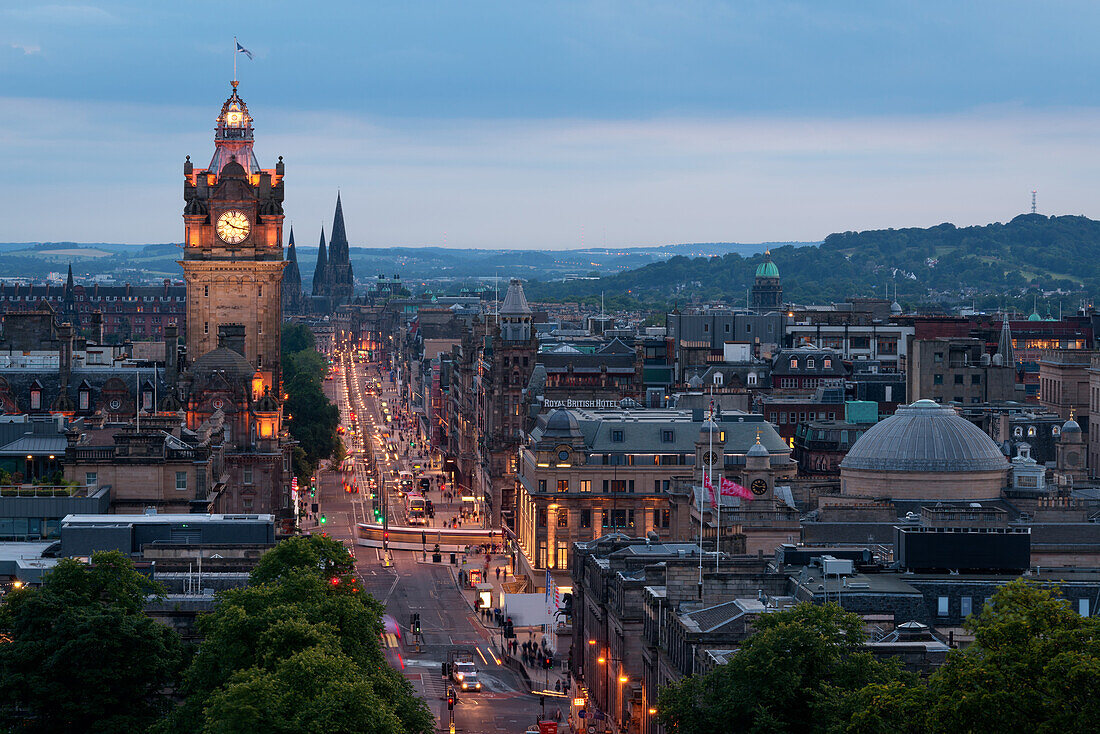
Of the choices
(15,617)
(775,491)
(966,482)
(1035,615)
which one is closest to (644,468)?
(775,491)

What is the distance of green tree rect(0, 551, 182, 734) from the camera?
96.0m

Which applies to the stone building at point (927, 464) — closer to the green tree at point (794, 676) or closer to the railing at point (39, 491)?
the railing at point (39, 491)

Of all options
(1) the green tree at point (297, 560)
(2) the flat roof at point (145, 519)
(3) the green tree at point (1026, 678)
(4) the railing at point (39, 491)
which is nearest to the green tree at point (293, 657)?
(1) the green tree at point (297, 560)

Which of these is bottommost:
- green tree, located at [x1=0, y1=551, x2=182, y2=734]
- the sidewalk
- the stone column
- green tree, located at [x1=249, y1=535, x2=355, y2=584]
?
the sidewalk

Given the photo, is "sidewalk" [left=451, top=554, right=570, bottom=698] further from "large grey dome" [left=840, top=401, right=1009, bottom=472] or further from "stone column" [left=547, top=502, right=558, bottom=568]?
"large grey dome" [left=840, top=401, right=1009, bottom=472]

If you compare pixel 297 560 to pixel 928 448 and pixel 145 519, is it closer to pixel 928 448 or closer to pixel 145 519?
pixel 145 519

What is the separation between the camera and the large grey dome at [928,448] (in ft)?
503

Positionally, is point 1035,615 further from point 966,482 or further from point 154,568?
point 966,482

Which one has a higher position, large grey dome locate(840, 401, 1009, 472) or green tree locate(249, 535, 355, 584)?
large grey dome locate(840, 401, 1009, 472)

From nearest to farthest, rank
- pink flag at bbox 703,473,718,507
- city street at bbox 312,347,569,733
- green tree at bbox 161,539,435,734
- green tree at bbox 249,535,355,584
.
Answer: green tree at bbox 161,539,435,734 → green tree at bbox 249,535,355,584 → city street at bbox 312,347,569,733 → pink flag at bbox 703,473,718,507

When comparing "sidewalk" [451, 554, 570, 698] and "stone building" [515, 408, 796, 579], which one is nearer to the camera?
"sidewalk" [451, 554, 570, 698]

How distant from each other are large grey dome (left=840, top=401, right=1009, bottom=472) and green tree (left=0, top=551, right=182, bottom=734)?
6768 cm

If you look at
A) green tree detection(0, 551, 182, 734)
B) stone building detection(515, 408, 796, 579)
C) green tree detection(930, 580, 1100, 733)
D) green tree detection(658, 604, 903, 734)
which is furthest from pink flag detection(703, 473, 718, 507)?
green tree detection(930, 580, 1100, 733)

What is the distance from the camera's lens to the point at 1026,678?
249 feet
